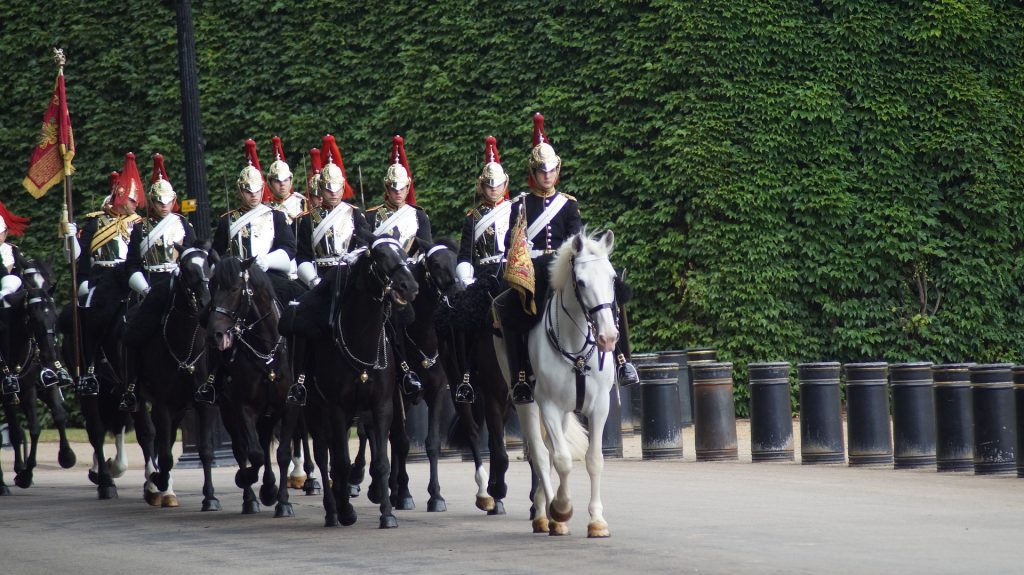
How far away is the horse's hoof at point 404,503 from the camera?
13.5 metres

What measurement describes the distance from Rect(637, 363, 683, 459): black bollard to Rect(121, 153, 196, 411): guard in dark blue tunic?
507 centimetres

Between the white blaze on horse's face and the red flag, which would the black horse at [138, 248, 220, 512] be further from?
the red flag

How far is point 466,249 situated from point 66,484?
667 cm

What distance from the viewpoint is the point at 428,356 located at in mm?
13797

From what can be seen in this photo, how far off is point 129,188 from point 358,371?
6076 mm

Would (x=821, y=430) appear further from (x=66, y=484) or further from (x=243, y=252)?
(x=66, y=484)

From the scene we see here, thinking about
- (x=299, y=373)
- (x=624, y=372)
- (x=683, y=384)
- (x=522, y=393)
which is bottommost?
(x=522, y=393)

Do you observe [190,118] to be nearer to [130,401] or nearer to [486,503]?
[130,401]

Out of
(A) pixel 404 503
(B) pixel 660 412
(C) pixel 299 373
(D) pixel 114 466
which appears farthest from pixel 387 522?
A: (B) pixel 660 412

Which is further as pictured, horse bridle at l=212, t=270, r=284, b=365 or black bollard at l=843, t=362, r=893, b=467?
black bollard at l=843, t=362, r=893, b=467

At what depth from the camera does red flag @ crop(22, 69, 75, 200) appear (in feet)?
62.5

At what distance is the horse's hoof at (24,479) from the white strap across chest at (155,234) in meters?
3.04

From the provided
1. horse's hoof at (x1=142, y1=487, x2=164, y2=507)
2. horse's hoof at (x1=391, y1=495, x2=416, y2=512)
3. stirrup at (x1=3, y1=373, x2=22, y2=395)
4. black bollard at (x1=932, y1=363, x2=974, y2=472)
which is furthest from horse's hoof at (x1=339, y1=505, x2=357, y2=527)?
stirrup at (x1=3, y1=373, x2=22, y2=395)

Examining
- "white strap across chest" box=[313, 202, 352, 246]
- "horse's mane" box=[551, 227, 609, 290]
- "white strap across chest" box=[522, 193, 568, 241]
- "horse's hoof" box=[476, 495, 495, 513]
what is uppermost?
"white strap across chest" box=[313, 202, 352, 246]
